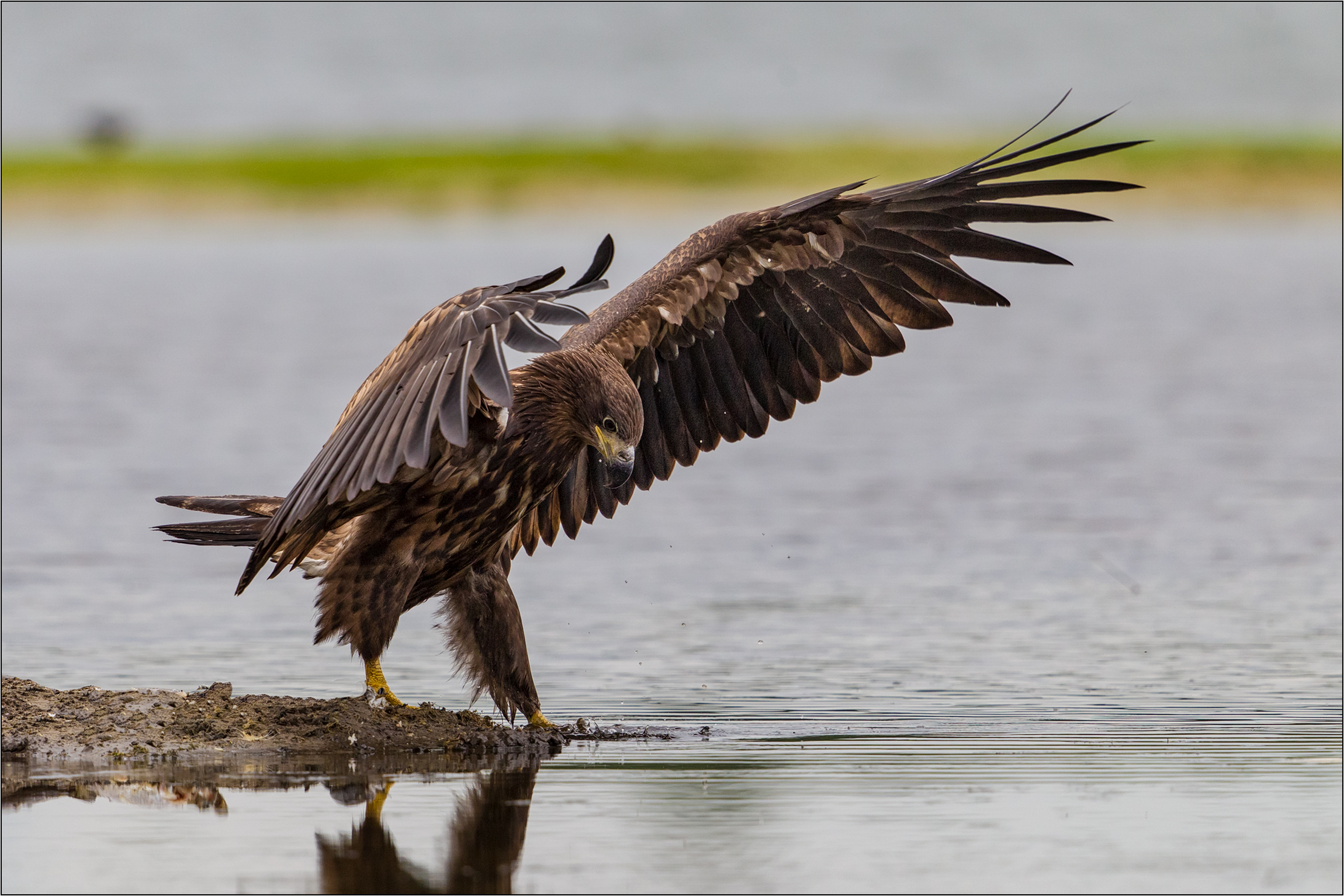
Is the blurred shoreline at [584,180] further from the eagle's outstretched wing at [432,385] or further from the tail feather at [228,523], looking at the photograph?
the eagle's outstretched wing at [432,385]

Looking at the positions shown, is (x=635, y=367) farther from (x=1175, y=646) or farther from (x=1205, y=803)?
(x=1205, y=803)

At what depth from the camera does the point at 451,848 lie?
5699 mm

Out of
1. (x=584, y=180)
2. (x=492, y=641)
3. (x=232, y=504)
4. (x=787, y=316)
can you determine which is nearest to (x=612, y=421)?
(x=492, y=641)

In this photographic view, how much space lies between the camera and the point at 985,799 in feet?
20.5

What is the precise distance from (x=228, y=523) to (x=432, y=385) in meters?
2.07

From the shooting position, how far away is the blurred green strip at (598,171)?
58094 mm

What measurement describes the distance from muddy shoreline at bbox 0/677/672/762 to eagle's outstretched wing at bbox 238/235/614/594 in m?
0.69

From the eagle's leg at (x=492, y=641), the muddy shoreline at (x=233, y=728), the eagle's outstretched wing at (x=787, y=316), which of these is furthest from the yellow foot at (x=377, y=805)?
the eagle's outstretched wing at (x=787, y=316)

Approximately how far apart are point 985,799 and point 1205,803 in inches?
24.9

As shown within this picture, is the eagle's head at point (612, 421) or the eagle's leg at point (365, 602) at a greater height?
the eagle's head at point (612, 421)

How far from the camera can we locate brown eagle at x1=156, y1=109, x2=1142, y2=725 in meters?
6.57

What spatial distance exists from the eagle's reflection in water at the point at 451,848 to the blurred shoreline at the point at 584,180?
149 feet

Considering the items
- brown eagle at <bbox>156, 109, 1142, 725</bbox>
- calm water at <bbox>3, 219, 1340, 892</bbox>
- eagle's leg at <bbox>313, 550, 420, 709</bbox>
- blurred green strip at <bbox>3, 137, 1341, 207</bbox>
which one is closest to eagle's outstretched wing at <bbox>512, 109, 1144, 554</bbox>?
brown eagle at <bbox>156, 109, 1142, 725</bbox>

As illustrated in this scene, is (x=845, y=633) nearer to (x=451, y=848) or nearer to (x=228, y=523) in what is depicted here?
(x=228, y=523)
